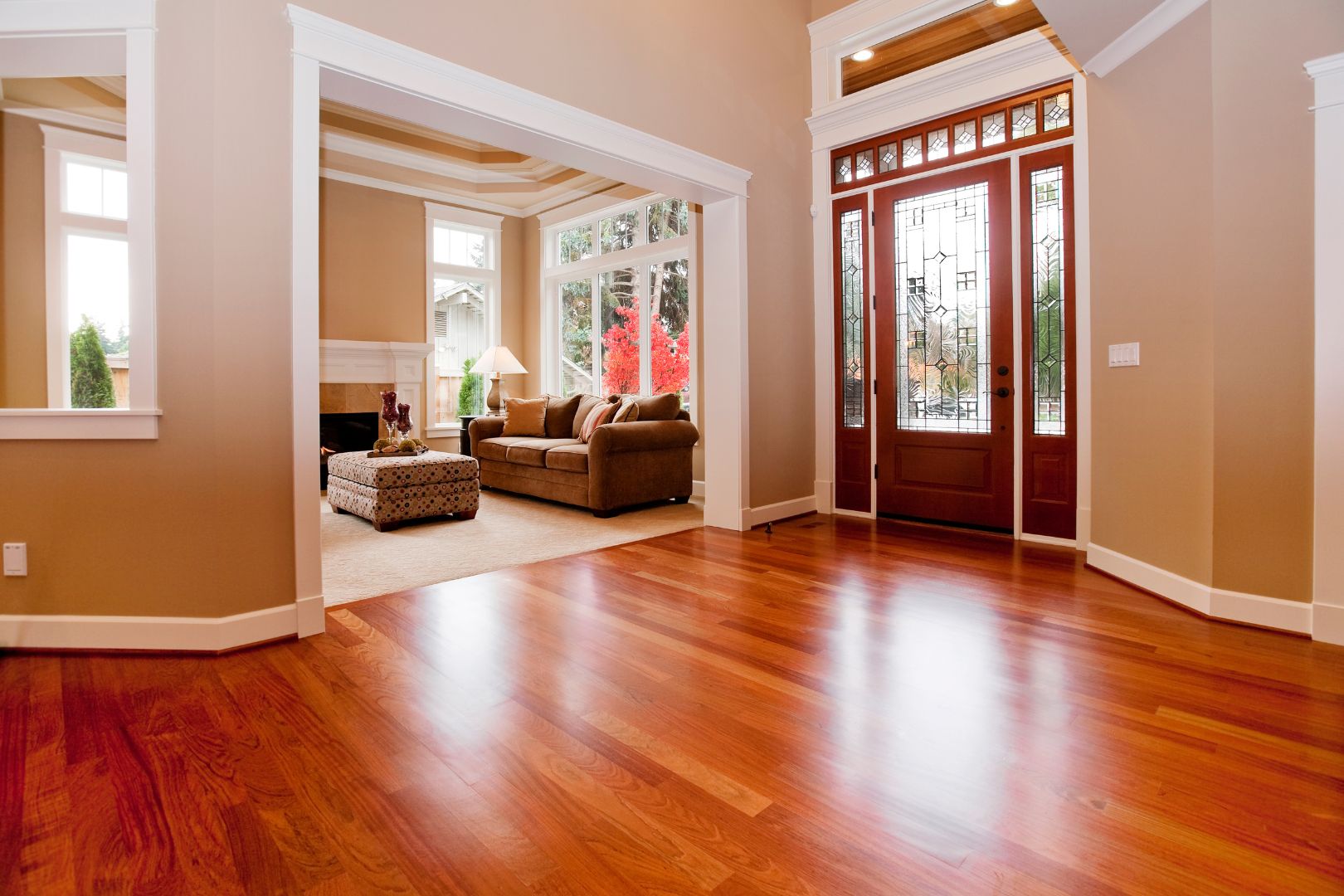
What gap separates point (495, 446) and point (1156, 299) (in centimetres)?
515

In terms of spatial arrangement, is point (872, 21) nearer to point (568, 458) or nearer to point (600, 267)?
point (600, 267)

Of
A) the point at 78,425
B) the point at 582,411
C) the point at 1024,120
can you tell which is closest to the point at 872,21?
the point at 1024,120

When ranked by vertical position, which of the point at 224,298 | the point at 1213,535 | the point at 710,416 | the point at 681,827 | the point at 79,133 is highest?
the point at 79,133

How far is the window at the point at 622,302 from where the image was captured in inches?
265

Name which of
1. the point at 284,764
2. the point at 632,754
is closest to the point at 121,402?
the point at 284,764

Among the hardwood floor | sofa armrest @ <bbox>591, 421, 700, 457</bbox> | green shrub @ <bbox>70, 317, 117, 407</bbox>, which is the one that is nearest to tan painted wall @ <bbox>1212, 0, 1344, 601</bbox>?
the hardwood floor

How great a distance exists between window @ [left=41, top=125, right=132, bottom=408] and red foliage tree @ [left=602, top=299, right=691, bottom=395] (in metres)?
4.28

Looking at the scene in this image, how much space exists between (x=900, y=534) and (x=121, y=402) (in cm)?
680

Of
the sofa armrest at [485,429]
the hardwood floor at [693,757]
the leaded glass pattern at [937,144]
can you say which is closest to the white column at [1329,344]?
the hardwood floor at [693,757]

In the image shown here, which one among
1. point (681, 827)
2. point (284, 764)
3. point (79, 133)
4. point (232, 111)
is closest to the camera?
point (681, 827)

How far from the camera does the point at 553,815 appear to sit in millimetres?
1489

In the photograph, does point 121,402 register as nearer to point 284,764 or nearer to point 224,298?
point 224,298

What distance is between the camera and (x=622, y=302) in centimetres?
736

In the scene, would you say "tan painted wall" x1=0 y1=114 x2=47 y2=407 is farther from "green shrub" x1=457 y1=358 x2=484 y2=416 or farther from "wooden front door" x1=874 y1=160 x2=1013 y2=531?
"wooden front door" x1=874 y1=160 x2=1013 y2=531
